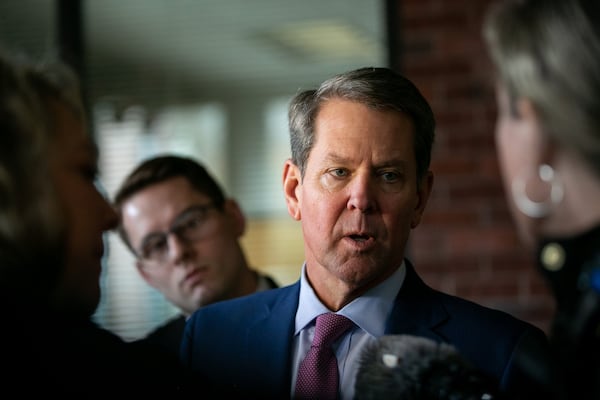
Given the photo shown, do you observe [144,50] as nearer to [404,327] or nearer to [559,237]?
[404,327]

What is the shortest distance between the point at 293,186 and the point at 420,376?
0.53 meters

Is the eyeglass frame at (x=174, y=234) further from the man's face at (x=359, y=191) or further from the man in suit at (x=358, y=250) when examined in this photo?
the man's face at (x=359, y=191)

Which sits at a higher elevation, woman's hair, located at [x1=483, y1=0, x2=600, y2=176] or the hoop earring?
woman's hair, located at [x1=483, y1=0, x2=600, y2=176]

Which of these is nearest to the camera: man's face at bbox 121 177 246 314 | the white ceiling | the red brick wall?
man's face at bbox 121 177 246 314

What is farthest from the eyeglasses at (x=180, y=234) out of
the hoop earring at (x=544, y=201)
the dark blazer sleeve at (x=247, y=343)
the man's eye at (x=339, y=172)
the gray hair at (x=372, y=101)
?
the hoop earring at (x=544, y=201)

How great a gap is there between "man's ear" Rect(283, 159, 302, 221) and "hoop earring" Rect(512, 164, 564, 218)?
44cm

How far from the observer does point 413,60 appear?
409cm

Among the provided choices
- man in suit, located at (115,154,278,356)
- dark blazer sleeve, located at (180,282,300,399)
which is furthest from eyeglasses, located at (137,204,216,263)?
dark blazer sleeve, located at (180,282,300,399)

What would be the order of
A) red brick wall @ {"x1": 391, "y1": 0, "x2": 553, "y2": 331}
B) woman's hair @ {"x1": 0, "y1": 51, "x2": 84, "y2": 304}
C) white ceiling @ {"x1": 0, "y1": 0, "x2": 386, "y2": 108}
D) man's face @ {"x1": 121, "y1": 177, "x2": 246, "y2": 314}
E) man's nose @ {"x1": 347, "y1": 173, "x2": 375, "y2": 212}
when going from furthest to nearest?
1. white ceiling @ {"x1": 0, "y1": 0, "x2": 386, "y2": 108}
2. red brick wall @ {"x1": 391, "y1": 0, "x2": 553, "y2": 331}
3. man's face @ {"x1": 121, "y1": 177, "x2": 246, "y2": 314}
4. man's nose @ {"x1": 347, "y1": 173, "x2": 375, "y2": 212}
5. woman's hair @ {"x1": 0, "y1": 51, "x2": 84, "y2": 304}

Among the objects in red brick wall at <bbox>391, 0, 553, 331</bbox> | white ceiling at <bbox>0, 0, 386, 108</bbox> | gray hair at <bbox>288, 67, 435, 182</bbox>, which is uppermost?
white ceiling at <bbox>0, 0, 386, 108</bbox>

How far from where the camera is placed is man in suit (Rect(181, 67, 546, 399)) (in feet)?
4.85

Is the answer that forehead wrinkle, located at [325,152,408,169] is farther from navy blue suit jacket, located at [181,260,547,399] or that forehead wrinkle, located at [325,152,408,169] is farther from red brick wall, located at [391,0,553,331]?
red brick wall, located at [391,0,553,331]

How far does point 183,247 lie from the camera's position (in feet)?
7.68

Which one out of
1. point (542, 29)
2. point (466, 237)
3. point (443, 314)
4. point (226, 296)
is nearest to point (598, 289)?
point (542, 29)
